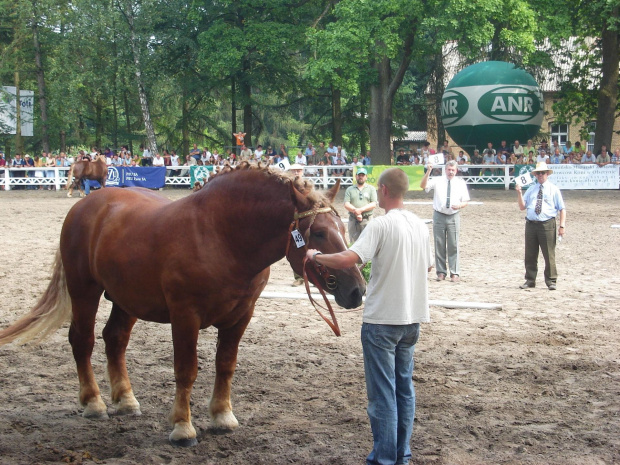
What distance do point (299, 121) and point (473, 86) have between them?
1974 centimetres

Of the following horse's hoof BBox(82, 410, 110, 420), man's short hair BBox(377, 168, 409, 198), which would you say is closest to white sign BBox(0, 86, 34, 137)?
horse's hoof BBox(82, 410, 110, 420)

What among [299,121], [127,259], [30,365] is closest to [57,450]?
[127,259]

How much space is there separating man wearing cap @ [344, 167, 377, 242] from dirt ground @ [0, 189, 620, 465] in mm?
1739

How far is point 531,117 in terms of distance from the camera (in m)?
30.0

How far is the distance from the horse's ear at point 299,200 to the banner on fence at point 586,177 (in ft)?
70.6

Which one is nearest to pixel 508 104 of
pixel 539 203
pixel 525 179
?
pixel 539 203

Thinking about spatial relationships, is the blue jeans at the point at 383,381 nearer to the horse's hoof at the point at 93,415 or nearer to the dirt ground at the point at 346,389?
the dirt ground at the point at 346,389

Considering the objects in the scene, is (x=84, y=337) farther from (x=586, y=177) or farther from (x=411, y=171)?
(x=586, y=177)

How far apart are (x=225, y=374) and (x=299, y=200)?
1460 mm

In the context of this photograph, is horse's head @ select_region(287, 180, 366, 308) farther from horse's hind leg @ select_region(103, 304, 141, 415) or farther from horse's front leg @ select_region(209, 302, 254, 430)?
Result: horse's hind leg @ select_region(103, 304, 141, 415)

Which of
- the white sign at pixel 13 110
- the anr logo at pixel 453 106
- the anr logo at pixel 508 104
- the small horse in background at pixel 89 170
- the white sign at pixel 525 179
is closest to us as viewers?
the white sign at pixel 525 179

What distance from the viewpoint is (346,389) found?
17.7ft

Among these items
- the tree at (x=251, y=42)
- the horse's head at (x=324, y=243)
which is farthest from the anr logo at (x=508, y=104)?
the horse's head at (x=324, y=243)

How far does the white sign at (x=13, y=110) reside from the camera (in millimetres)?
33594
